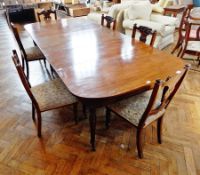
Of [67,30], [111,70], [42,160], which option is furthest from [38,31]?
[42,160]

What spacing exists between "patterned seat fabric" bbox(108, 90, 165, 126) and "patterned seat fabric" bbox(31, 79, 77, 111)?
1.37 feet

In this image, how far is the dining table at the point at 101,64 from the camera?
1.36 meters

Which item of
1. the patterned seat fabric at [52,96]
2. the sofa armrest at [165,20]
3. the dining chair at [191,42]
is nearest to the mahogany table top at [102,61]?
the patterned seat fabric at [52,96]

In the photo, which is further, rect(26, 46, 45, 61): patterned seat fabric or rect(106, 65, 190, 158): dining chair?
rect(26, 46, 45, 61): patterned seat fabric

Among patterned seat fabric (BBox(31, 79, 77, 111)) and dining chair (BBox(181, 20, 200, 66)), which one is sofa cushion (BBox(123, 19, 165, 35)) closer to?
dining chair (BBox(181, 20, 200, 66))

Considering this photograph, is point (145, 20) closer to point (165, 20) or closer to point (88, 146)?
point (165, 20)

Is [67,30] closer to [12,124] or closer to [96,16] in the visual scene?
[12,124]

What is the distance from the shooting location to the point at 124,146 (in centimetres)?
186

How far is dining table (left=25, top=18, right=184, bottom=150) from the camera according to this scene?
53.4 inches

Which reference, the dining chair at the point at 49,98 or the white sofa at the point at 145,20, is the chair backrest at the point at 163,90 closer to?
the dining chair at the point at 49,98

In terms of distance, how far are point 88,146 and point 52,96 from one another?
0.58 m

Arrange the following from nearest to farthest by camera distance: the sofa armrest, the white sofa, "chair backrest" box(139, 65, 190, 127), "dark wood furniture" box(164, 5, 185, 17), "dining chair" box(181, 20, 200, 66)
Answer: "chair backrest" box(139, 65, 190, 127)
"dining chair" box(181, 20, 200, 66)
the white sofa
the sofa armrest
"dark wood furniture" box(164, 5, 185, 17)

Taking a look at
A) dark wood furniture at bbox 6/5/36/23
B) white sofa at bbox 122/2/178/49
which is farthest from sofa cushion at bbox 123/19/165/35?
dark wood furniture at bbox 6/5/36/23

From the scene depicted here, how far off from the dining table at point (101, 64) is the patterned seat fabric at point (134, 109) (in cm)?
25
